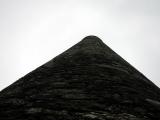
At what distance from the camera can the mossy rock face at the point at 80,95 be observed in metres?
2.54

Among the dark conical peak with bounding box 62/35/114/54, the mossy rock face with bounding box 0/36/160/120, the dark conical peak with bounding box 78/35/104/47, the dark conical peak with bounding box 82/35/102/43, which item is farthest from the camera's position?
the dark conical peak with bounding box 82/35/102/43

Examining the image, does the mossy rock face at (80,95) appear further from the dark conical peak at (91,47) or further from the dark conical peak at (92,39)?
the dark conical peak at (92,39)

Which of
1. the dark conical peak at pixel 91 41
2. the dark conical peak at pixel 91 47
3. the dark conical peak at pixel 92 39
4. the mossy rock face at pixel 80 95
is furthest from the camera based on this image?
the dark conical peak at pixel 92 39

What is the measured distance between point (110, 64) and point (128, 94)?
114 cm

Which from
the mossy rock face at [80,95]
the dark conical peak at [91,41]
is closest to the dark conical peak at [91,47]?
the dark conical peak at [91,41]

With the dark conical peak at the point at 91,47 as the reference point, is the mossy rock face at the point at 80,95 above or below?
below

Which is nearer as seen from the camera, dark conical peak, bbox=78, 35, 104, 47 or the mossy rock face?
the mossy rock face

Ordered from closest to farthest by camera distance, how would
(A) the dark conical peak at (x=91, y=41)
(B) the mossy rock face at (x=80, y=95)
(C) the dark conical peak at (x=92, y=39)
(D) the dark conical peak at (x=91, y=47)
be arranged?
1. (B) the mossy rock face at (x=80, y=95)
2. (D) the dark conical peak at (x=91, y=47)
3. (A) the dark conical peak at (x=91, y=41)
4. (C) the dark conical peak at (x=92, y=39)

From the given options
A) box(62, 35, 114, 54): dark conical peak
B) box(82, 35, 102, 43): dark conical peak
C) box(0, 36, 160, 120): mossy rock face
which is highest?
box(82, 35, 102, 43): dark conical peak

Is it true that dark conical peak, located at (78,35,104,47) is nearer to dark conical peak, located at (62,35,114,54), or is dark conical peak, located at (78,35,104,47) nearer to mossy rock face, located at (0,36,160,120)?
dark conical peak, located at (62,35,114,54)

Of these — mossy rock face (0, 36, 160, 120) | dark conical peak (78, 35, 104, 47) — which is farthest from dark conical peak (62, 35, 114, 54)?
mossy rock face (0, 36, 160, 120)

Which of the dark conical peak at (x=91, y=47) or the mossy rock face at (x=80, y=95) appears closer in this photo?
the mossy rock face at (x=80, y=95)

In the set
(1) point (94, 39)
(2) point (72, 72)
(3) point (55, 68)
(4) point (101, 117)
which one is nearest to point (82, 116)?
(4) point (101, 117)

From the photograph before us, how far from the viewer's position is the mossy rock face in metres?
2.54
